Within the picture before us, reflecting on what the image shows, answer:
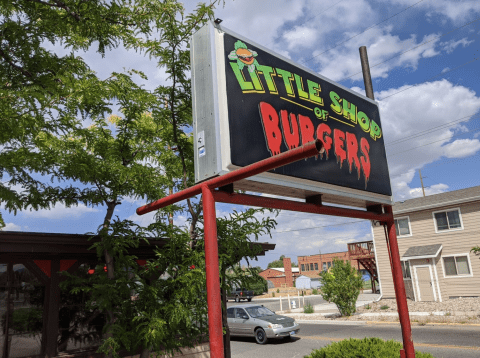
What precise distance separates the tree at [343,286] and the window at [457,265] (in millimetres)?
7859

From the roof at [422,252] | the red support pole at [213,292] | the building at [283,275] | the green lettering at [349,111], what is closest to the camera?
the red support pole at [213,292]

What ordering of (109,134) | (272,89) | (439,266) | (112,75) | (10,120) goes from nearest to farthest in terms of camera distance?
(272,89)
(10,120)
(112,75)
(109,134)
(439,266)

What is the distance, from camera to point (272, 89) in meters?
A: 4.64

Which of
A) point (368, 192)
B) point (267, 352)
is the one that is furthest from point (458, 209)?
point (368, 192)

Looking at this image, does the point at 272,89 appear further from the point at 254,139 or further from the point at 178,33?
the point at 178,33

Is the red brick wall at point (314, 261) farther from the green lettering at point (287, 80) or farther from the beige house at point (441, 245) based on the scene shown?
the green lettering at point (287, 80)

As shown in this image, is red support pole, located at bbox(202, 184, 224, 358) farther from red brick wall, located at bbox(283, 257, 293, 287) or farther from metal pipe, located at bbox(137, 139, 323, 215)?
red brick wall, located at bbox(283, 257, 293, 287)

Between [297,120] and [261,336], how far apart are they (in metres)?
13.7

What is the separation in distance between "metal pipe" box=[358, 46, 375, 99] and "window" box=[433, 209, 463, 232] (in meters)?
22.0

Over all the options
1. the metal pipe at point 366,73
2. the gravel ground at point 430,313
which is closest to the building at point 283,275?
the gravel ground at point 430,313

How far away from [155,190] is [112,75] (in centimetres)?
271

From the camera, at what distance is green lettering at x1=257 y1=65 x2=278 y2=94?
4582mm

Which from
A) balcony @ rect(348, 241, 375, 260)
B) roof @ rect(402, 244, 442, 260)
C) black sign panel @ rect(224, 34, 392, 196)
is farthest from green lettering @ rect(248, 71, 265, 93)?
balcony @ rect(348, 241, 375, 260)

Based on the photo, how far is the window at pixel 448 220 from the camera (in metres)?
25.7
